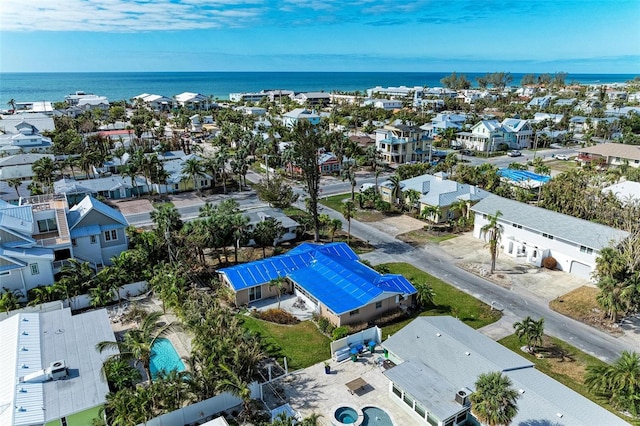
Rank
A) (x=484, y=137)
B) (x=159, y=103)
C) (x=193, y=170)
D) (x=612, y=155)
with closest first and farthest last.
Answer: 1. (x=193, y=170)
2. (x=612, y=155)
3. (x=484, y=137)
4. (x=159, y=103)

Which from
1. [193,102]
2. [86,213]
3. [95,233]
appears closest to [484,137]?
[95,233]

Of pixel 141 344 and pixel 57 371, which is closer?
pixel 141 344

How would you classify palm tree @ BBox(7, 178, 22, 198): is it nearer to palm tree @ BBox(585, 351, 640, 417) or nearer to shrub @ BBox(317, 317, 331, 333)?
shrub @ BBox(317, 317, 331, 333)

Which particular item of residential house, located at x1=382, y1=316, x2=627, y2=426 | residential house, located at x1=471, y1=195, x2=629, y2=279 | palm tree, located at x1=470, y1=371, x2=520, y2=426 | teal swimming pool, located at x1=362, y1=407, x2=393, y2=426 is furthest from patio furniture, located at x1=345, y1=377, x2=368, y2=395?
residential house, located at x1=471, y1=195, x2=629, y2=279

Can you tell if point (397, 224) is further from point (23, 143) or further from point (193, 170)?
point (23, 143)

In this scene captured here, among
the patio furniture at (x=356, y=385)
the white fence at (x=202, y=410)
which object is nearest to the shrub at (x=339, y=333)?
the patio furniture at (x=356, y=385)

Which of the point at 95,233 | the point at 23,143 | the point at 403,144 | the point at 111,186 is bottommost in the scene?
the point at 111,186

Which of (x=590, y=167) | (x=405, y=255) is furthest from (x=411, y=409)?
(x=590, y=167)
